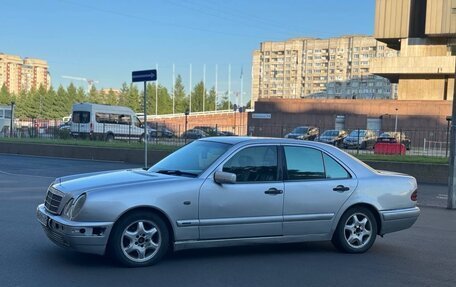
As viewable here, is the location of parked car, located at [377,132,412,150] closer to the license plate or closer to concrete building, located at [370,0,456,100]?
the license plate

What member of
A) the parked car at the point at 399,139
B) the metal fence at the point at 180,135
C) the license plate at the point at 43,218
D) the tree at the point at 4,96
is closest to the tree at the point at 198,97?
the tree at the point at 4,96

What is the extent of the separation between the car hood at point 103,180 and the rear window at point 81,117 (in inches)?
1308

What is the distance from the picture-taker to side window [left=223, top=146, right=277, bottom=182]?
6.50 metres

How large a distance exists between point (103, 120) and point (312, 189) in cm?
3378

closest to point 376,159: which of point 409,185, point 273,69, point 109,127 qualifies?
point 409,185

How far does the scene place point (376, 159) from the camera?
67.6 ft

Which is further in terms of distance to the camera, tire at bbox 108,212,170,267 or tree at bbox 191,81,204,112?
tree at bbox 191,81,204,112

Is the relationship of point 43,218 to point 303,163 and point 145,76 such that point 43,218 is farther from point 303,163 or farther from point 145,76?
point 145,76

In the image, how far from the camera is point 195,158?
22.1 ft

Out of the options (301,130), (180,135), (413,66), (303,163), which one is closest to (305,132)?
(301,130)

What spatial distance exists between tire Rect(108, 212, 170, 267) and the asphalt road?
4.8 inches

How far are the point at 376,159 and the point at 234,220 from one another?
15.3 metres

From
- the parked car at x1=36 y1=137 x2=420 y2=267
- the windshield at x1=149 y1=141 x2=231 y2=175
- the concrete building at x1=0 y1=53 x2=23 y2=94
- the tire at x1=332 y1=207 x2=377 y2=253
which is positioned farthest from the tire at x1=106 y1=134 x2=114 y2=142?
the concrete building at x1=0 y1=53 x2=23 y2=94

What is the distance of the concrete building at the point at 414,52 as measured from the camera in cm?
5894
